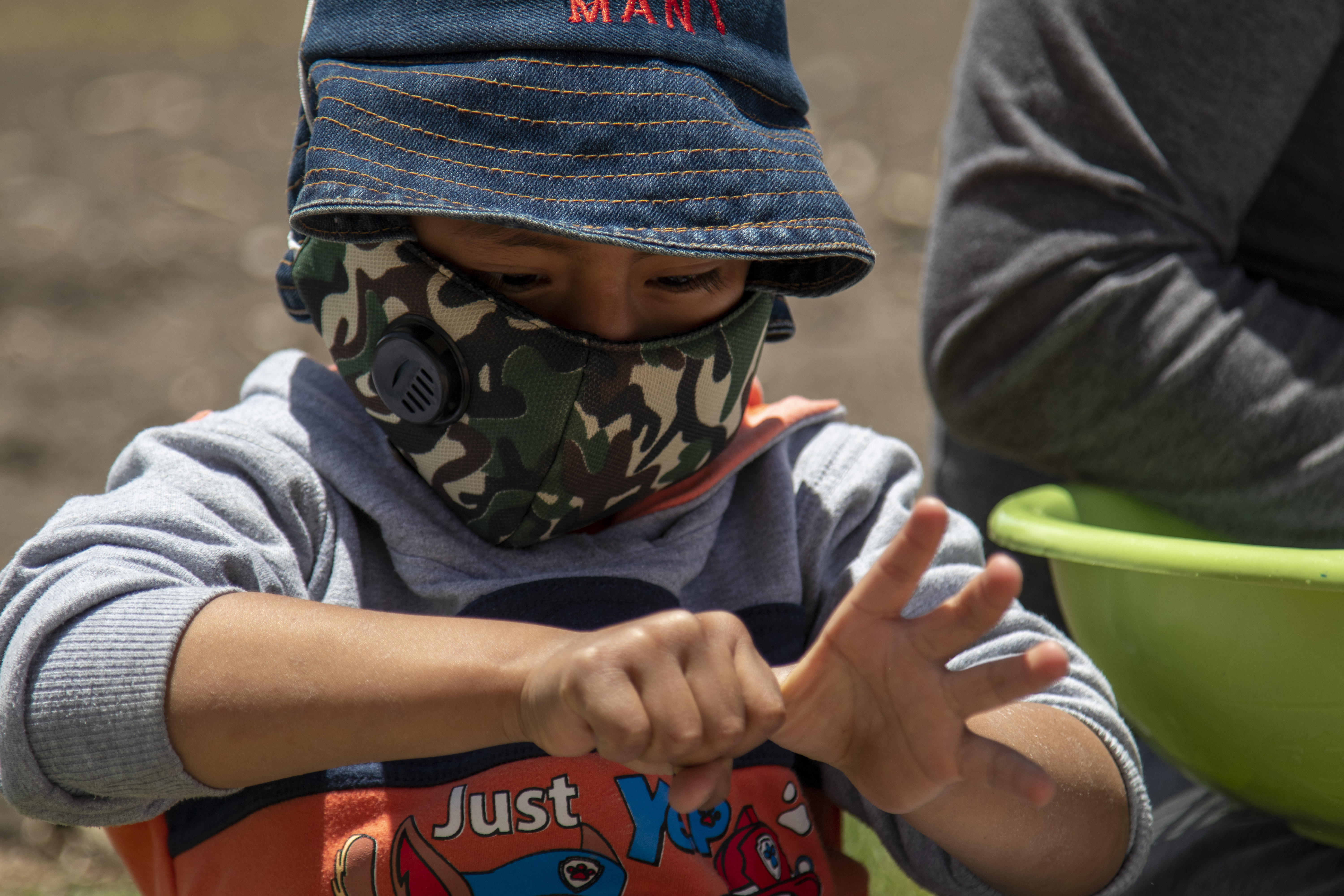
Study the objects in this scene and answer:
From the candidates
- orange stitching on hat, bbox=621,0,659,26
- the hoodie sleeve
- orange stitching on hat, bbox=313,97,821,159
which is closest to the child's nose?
orange stitching on hat, bbox=313,97,821,159

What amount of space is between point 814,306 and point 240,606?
4213 mm

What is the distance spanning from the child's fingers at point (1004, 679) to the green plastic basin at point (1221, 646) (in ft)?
1.46

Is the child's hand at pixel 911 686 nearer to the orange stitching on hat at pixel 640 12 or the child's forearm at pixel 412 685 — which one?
the child's forearm at pixel 412 685

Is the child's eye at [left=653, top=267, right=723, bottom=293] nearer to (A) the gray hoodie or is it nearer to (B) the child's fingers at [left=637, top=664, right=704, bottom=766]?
(A) the gray hoodie

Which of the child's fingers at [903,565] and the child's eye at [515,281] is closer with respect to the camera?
the child's fingers at [903,565]

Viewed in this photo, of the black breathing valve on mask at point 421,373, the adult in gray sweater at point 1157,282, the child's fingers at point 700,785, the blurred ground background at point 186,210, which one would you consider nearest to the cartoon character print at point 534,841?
the child's fingers at point 700,785

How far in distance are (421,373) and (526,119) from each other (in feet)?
0.92

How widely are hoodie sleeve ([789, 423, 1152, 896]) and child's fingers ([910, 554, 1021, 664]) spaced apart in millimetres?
276

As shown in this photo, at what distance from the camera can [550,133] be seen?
3.94 feet

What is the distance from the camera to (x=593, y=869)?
127cm

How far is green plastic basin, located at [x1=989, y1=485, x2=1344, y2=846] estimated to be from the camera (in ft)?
4.53

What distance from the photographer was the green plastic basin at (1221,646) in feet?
4.53

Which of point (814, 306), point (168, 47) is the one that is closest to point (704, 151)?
point (814, 306)

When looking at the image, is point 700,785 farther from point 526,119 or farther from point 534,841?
point 526,119
